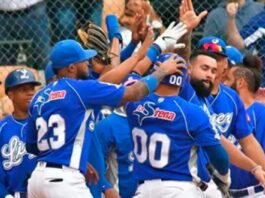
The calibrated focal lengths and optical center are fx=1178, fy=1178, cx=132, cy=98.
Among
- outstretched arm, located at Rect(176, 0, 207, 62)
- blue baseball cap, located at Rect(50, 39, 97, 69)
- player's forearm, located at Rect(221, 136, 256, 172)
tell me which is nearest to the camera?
blue baseball cap, located at Rect(50, 39, 97, 69)

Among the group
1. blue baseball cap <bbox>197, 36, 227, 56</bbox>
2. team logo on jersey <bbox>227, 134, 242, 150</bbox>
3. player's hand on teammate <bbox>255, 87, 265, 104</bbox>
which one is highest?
blue baseball cap <bbox>197, 36, 227, 56</bbox>

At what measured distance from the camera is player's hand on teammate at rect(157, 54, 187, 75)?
26.2ft

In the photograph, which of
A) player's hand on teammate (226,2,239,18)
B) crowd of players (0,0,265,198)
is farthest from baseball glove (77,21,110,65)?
player's hand on teammate (226,2,239,18)

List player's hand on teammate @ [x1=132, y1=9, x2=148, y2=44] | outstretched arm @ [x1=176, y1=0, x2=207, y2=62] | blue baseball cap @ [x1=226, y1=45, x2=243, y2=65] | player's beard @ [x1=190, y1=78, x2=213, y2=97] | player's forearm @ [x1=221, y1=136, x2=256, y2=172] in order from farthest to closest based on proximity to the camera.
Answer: blue baseball cap @ [x1=226, y1=45, x2=243, y2=65], player's hand on teammate @ [x1=132, y1=9, x2=148, y2=44], player's beard @ [x1=190, y1=78, x2=213, y2=97], outstretched arm @ [x1=176, y1=0, x2=207, y2=62], player's forearm @ [x1=221, y1=136, x2=256, y2=172]

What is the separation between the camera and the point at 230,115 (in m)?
9.17

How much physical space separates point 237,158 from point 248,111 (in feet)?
2.89

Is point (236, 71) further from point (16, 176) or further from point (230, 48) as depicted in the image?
point (16, 176)

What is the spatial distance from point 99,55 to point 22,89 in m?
0.70

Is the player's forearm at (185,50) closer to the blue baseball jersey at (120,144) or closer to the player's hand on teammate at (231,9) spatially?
the blue baseball jersey at (120,144)

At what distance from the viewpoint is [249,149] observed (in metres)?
9.09

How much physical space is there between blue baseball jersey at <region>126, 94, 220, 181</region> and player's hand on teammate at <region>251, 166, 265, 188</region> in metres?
0.63

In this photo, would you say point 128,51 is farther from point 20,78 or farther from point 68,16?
point 68,16

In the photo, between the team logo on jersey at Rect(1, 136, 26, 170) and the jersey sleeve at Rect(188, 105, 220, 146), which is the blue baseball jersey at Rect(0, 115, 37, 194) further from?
the jersey sleeve at Rect(188, 105, 220, 146)

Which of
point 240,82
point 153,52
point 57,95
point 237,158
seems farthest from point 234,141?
point 57,95
